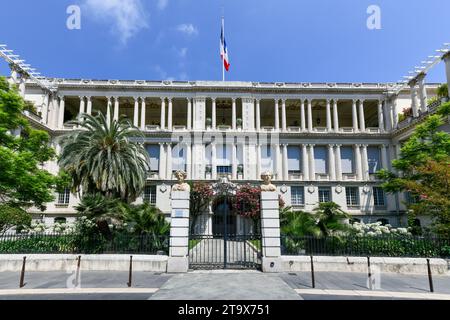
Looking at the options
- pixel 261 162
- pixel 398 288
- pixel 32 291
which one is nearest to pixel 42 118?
pixel 261 162

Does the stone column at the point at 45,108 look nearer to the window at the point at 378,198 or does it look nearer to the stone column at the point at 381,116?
the window at the point at 378,198

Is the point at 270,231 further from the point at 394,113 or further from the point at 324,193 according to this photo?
the point at 394,113

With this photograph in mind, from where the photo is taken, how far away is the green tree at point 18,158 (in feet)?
59.8

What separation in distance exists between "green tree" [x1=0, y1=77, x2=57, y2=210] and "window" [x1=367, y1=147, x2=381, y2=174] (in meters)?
35.8

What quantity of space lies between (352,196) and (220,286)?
29926mm

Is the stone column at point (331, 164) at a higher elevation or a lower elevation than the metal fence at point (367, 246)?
higher

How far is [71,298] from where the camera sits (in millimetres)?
7984

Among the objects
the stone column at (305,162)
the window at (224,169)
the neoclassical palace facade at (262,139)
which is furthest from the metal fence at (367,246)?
the stone column at (305,162)

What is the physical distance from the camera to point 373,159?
1393 inches

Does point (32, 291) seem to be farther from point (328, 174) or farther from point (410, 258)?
point (328, 174)

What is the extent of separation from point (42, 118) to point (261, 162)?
2784 cm

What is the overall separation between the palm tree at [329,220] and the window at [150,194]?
22756 mm

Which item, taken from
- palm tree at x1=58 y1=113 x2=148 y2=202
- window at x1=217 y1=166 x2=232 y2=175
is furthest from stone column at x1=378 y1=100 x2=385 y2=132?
palm tree at x1=58 y1=113 x2=148 y2=202

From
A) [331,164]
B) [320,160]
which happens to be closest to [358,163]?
[331,164]
